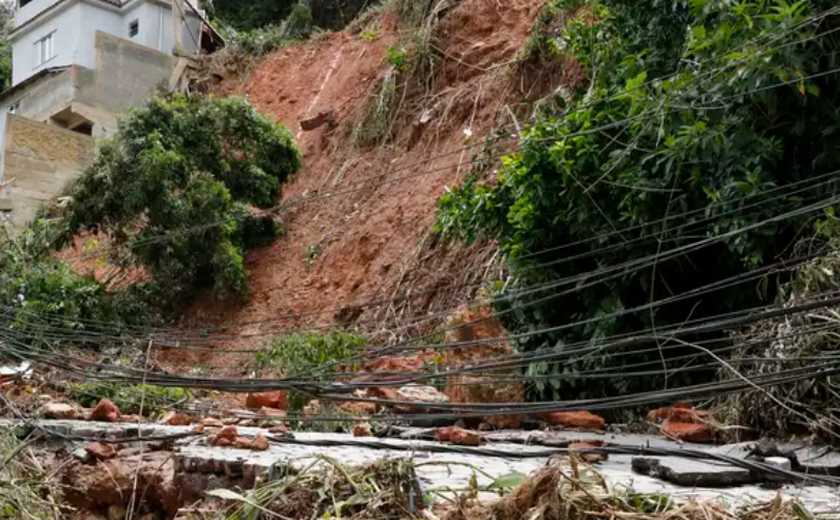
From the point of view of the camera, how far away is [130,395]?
8.38m

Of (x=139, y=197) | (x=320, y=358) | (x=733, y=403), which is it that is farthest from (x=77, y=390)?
(x=139, y=197)

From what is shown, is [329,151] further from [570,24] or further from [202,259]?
[570,24]

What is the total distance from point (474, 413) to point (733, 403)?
180 cm

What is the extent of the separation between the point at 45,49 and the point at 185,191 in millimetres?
15215

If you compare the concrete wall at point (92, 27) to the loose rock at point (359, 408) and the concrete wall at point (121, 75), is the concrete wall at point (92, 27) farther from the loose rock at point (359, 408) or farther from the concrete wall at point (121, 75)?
the loose rock at point (359, 408)

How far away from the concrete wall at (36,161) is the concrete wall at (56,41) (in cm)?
343

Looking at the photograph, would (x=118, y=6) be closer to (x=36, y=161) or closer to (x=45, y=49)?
(x=45, y=49)

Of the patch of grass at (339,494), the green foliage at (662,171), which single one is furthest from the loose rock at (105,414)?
the patch of grass at (339,494)

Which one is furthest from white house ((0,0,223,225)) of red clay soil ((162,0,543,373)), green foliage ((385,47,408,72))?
green foliage ((385,47,408,72))

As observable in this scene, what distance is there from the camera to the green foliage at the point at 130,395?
318 inches

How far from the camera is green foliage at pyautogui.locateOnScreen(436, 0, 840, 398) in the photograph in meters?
6.25

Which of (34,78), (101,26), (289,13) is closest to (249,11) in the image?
(289,13)

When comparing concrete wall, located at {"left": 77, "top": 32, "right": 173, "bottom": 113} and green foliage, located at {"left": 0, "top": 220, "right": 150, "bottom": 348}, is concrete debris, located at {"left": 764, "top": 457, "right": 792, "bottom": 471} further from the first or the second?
concrete wall, located at {"left": 77, "top": 32, "right": 173, "bottom": 113}

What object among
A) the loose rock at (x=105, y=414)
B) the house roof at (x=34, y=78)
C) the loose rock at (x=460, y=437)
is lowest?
the loose rock at (x=105, y=414)
